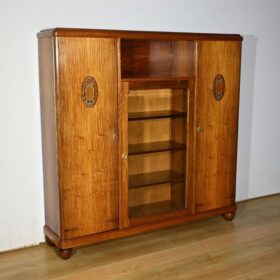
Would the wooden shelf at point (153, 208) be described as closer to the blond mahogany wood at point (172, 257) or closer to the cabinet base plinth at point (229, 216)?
the blond mahogany wood at point (172, 257)

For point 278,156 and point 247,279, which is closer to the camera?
point 247,279

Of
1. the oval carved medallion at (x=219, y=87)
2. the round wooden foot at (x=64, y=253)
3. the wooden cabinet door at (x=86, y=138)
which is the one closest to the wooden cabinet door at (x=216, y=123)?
the oval carved medallion at (x=219, y=87)

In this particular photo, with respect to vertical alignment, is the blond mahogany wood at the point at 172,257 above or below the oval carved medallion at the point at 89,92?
below

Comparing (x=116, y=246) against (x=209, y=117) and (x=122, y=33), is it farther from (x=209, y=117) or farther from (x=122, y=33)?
(x=122, y=33)

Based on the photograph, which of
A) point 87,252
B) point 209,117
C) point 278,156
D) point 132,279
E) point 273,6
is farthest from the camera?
point 278,156

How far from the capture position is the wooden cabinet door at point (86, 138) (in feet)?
6.57

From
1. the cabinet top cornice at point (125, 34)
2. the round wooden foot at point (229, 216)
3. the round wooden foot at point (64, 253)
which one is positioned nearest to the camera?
the cabinet top cornice at point (125, 34)

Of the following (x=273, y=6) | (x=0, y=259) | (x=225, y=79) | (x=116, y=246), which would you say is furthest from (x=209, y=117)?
(x=0, y=259)

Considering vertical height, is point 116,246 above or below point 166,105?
below

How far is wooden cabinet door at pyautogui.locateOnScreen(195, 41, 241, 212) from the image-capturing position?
94.2 inches

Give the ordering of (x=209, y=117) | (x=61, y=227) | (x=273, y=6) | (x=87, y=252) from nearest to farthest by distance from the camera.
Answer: (x=61, y=227) < (x=87, y=252) < (x=209, y=117) < (x=273, y=6)

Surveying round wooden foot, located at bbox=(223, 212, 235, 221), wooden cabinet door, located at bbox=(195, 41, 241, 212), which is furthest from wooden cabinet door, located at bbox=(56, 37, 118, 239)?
round wooden foot, located at bbox=(223, 212, 235, 221)

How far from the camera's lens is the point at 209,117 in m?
2.45

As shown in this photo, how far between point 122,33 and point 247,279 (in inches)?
48.7
